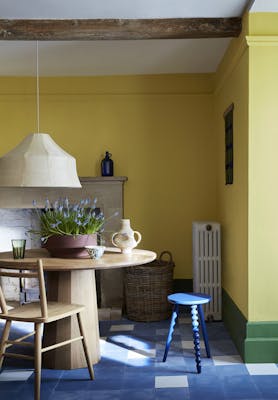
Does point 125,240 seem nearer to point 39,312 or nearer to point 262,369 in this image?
point 39,312

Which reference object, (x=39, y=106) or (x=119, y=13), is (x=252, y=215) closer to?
(x=119, y=13)

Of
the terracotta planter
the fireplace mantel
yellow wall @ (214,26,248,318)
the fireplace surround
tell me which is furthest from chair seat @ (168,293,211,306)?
the fireplace mantel

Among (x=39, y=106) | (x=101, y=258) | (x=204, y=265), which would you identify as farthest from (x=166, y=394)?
(x=39, y=106)

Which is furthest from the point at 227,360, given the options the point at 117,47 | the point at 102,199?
the point at 117,47

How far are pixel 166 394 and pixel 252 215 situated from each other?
1.43 metres

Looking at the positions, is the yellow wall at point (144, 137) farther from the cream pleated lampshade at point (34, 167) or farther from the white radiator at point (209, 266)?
the cream pleated lampshade at point (34, 167)

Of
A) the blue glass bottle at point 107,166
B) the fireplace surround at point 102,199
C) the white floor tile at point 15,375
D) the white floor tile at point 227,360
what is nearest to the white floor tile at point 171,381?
the white floor tile at point 227,360

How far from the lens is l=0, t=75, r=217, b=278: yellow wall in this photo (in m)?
5.48

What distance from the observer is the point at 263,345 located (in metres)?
3.59

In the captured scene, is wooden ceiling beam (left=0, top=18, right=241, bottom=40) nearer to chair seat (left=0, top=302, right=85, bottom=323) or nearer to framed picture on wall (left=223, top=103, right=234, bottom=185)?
framed picture on wall (left=223, top=103, right=234, bottom=185)

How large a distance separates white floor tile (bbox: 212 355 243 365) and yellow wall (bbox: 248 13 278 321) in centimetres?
36

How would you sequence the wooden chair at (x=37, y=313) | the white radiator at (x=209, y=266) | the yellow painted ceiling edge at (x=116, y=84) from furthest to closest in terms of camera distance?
the yellow painted ceiling edge at (x=116, y=84) → the white radiator at (x=209, y=266) → the wooden chair at (x=37, y=313)

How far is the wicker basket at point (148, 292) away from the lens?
4.89 m

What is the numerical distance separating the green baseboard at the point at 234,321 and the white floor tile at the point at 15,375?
1627 millimetres
